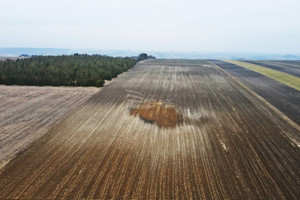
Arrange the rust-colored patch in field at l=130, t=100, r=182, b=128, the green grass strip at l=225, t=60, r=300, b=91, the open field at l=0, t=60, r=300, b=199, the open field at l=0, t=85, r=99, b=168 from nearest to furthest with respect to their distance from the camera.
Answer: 1. the open field at l=0, t=60, r=300, b=199
2. the open field at l=0, t=85, r=99, b=168
3. the rust-colored patch in field at l=130, t=100, r=182, b=128
4. the green grass strip at l=225, t=60, r=300, b=91

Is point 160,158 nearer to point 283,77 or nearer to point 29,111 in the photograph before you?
point 29,111

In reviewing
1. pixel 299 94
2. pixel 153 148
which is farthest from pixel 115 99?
pixel 299 94

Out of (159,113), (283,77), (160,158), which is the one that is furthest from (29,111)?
(283,77)

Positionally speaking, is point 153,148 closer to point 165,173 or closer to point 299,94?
point 165,173

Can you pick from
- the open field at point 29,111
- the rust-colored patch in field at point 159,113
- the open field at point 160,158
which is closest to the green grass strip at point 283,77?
the open field at point 160,158

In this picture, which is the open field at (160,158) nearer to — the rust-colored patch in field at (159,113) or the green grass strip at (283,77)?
the rust-colored patch in field at (159,113)

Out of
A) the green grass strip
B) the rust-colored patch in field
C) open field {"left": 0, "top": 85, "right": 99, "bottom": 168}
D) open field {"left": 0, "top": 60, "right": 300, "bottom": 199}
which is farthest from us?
the green grass strip

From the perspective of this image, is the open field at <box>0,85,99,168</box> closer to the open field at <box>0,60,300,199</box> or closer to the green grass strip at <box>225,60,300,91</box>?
the open field at <box>0,60,300,199</box>

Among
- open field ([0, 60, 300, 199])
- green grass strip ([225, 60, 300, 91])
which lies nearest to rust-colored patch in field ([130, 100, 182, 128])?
open field ([0, 60, 300, 199])
